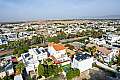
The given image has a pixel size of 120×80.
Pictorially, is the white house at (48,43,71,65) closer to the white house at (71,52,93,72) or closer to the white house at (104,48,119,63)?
the white house at (71,52,93,72)

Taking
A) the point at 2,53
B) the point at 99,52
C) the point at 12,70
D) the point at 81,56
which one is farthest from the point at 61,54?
the point at 2,53

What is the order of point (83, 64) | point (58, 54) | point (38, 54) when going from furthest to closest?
point (58, 54)
point (38, 54)
point (83, 64)

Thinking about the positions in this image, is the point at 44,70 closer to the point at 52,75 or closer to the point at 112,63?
the point at 52,75

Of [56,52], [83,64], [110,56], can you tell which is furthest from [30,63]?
[110,56]

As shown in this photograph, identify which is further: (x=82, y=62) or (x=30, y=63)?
(x=30, y=63)

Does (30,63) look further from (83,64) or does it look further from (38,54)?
(83,64)

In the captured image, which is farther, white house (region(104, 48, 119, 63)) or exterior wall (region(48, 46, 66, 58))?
exterior wall (region(48, 46, 66, 58))

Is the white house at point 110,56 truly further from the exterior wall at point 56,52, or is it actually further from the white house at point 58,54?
the exterior wall at point 56,52

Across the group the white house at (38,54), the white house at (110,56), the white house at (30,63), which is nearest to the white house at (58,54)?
the white house at (38,54)

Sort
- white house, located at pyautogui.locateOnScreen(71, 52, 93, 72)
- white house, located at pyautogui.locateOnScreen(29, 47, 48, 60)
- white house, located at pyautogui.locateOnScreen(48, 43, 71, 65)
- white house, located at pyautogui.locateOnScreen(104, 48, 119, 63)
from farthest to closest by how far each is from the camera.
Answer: white house, located at pyautogui.locateOnScreen(29, 47, 48, 60), white house, located at pyautogui.locateOnScreen(104, 48, 119, 63), white house, located at pyautogui.locateOnScreen(48, 43, 71, 65), white house, located at pyautogui.locateOnScreen(71, 52, 93, 72)

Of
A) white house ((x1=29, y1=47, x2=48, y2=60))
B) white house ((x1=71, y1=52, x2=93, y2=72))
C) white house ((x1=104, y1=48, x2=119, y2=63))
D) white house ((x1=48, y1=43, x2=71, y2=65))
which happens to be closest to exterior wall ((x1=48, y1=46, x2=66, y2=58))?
white house ((x1=48, y1=43, x2=71, y2=65))

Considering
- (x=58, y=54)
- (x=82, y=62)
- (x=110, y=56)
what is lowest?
(x=110, y=56)

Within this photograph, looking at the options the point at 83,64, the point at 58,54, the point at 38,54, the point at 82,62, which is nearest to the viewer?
the point at 82,62
